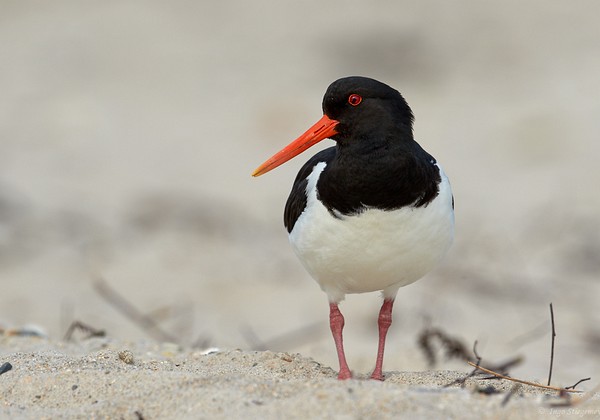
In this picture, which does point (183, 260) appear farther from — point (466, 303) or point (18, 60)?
point (18, 60)

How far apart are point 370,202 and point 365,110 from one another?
477 millimetres

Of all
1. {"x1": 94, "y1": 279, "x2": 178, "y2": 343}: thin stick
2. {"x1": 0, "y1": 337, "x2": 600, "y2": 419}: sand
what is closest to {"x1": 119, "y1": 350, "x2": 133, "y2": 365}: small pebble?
{"x1": 0, "y1": 337, "x2": 600, "y2": 419}: sand

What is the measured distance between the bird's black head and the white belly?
1.04 ft

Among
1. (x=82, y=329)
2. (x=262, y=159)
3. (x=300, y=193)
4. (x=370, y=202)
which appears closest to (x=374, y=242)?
(x=370, y=202)

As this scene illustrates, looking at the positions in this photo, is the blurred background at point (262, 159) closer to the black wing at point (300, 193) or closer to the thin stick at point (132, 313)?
the thin stick at point (132, 313)

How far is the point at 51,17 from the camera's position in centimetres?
1329

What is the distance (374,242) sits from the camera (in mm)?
4348

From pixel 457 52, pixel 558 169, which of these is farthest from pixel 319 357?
pixel 457 52

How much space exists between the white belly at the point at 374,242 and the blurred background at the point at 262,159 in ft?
5.54

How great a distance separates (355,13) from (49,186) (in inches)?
203

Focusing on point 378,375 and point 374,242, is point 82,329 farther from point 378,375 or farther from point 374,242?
point 374,242

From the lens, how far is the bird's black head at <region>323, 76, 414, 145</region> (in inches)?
177

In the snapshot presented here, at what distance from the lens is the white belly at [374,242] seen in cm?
434

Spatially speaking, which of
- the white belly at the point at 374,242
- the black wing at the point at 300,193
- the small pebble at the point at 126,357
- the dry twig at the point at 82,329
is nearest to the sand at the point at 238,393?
the small pebble at the point at 126,357
